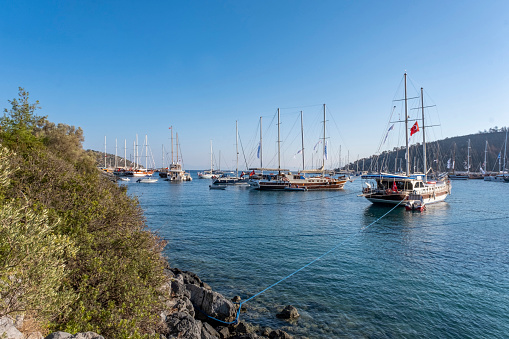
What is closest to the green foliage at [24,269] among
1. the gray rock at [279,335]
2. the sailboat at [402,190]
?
the gray rock at [279,335]

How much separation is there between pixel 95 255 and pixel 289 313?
7.44m

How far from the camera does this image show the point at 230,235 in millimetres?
23781

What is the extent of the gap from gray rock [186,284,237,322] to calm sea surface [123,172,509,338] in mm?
861

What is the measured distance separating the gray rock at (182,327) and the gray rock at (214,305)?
1930 mm

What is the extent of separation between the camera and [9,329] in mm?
4305

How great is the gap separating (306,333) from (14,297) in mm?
8667

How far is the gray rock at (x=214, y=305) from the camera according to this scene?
1042cm

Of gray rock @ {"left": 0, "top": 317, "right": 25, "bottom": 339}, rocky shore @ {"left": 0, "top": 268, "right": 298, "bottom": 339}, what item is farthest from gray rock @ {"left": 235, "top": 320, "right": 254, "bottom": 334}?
gray rock @ {"left": 0, "top": 317, "right": 25, "bottom": 339}

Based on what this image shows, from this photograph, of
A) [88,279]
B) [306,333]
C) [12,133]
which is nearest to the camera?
Answer: [88,279]

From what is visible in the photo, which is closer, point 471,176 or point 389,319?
point 389,319

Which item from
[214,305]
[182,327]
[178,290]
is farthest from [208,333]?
[178,290]

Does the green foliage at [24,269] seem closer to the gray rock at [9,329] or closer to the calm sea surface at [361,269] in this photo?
the gray rock at [9,329]

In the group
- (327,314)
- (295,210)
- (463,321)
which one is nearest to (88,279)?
(327,314)

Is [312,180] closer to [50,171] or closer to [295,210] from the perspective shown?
[295,210]
